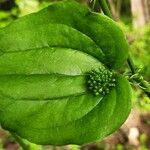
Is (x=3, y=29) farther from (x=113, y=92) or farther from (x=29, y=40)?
(x=113, y=92)

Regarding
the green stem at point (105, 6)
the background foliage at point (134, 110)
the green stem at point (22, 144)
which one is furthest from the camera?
the background foliage at point (134, 110)

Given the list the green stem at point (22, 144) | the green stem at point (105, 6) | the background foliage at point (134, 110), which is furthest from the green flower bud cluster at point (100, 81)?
the background foliage at point (134, 110)

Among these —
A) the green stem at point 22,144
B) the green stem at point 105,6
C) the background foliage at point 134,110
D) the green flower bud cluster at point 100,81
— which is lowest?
the background foliage at point 134,110

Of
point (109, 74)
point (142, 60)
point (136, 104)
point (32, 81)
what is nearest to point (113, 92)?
point (109, 74)

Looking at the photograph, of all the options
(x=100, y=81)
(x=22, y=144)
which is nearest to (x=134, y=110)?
(x=22, y=144)

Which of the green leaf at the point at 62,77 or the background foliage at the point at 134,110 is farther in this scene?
the background foliage at the point at 134,110

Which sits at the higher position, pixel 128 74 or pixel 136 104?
pixel 128 74

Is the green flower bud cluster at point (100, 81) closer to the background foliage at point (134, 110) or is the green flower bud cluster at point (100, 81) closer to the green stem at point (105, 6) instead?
the green stem at point (105, 6)
